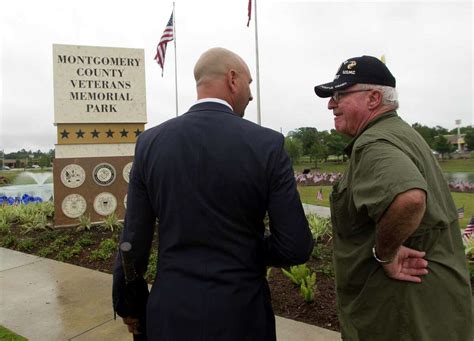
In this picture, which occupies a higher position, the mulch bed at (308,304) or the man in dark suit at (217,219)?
the man in dark suit at (217,219)

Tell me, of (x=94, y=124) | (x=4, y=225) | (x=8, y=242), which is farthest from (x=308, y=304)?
(x=4, y=225)

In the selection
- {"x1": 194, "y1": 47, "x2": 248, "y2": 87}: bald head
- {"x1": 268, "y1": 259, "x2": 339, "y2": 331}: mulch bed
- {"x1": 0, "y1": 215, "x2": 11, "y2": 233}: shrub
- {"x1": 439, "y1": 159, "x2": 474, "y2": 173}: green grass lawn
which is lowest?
{"x1": 268, "y1": 259, "x2": 339, "y2": 331}: mulch bed

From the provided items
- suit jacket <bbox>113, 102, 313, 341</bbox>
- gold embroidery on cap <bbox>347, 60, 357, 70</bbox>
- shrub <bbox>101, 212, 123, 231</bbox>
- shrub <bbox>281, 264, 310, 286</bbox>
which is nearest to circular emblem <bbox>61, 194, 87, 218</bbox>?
shrub <bbox>101, 212, 123, 231</bbox>

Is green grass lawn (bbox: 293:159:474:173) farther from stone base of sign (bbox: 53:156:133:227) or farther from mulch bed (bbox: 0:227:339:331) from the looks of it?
mulch bed (bbox: 0:227:339:331)

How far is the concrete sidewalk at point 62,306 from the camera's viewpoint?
10.5ft

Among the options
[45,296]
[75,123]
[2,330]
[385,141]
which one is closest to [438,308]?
[385,141]

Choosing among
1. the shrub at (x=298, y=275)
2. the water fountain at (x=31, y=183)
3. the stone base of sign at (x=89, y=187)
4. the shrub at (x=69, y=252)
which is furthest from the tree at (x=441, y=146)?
the shrub at (x=69, y=252)

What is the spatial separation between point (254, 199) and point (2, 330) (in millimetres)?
3125

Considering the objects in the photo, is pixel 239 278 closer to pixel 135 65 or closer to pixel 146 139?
pixel 146 139

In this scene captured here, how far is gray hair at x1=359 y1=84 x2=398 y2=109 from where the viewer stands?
1.88 m

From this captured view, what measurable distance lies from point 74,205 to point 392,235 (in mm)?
8101

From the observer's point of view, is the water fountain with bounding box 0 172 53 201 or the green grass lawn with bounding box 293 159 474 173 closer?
the water fountain with bounding box 0 172 53 201

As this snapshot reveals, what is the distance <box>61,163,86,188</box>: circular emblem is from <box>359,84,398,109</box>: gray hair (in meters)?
A: 7.89

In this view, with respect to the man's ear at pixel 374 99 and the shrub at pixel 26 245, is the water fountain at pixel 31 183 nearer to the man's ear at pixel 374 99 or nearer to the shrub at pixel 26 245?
the shrub at pixel 26 245
